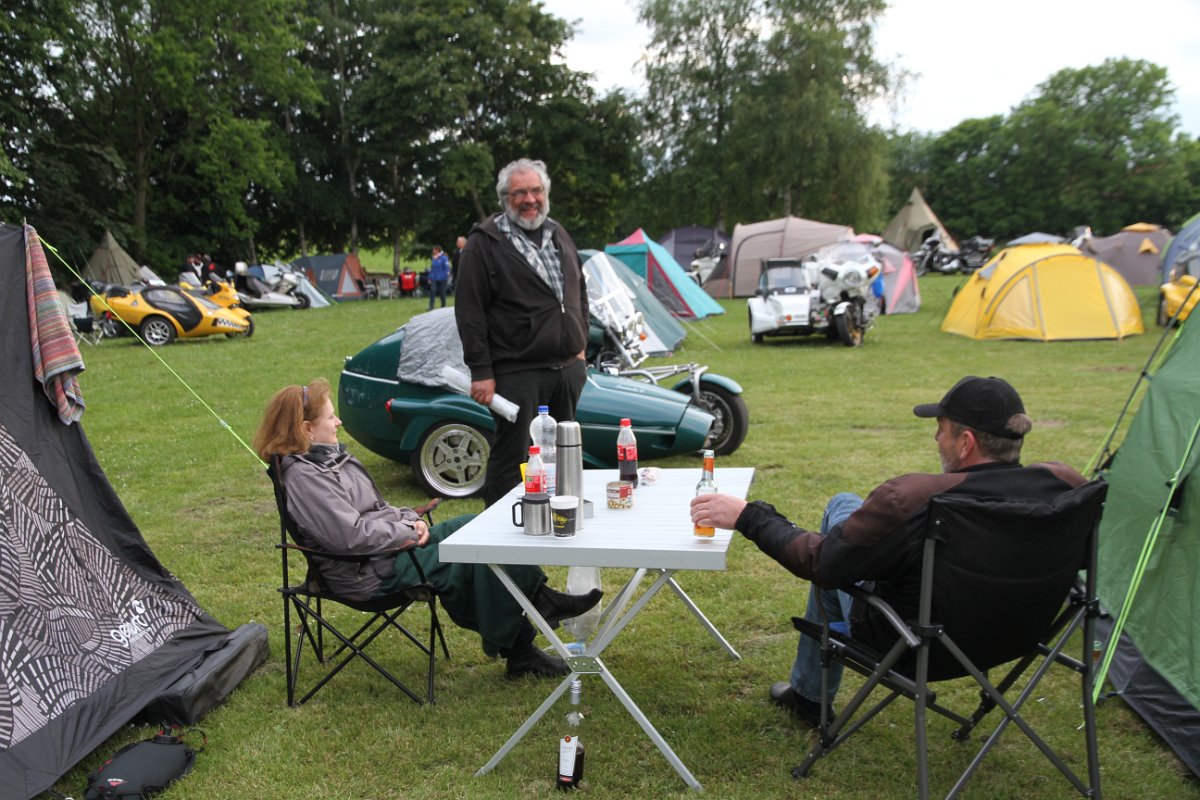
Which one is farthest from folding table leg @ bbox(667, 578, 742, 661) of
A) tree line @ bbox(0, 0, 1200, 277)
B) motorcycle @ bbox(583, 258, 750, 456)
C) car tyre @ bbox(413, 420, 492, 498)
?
tree line @ bbox(0, 0, 1200, 277)

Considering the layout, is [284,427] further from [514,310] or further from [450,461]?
[450,461]

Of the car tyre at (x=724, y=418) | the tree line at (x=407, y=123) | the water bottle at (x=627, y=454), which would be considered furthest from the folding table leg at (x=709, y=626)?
the tree line at (x=407, y=123)

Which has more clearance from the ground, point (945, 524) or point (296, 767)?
point (945, 524)

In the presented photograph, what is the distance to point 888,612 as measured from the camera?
2625 millimetres

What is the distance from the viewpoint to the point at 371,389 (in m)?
6.30

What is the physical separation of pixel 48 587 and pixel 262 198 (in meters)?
35.7

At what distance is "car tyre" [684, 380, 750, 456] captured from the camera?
24.3 feet

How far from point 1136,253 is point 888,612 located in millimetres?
30012

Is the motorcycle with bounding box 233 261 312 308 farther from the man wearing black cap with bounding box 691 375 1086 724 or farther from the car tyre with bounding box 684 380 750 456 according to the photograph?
the man wearing black cap with bounding box 691 375 1086 724

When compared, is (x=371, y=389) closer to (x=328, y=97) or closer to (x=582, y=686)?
(x=582, y=686)

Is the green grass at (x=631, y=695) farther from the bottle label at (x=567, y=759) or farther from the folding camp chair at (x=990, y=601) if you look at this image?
the folding camp chair at (x=990, y=601)

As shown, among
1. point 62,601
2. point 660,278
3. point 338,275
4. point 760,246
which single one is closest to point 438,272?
point 660,278

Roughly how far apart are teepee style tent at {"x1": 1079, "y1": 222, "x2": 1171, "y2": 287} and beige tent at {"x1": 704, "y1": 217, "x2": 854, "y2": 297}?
877 centimetres

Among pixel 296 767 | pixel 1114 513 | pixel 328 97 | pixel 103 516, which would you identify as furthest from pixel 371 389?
pixel 328 97
